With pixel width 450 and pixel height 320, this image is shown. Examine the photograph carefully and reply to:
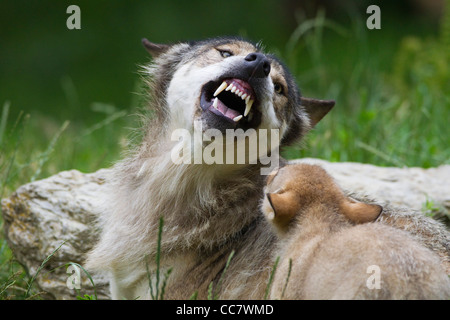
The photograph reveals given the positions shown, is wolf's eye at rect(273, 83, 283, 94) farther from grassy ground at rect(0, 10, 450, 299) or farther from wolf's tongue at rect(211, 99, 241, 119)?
grassy ground at rect(0, 10, 450, 299)

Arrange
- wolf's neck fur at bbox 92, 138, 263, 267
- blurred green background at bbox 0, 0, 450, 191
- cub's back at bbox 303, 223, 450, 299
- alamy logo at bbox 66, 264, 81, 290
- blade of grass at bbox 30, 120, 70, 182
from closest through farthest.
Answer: cub's back at bbox 303, 223, 450, 299 < wolf's neck fur at bbox 92, 138, 263, 267 < alamy logo at bbox 66, 264, 81, 290 < blade of grass at bbox 30, 120, 70, 182 < blurred green background at bbox 0, 0, 450, 191

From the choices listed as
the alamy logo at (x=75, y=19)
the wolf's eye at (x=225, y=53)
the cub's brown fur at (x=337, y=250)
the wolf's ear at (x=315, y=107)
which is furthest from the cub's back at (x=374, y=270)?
the alamy logo at (x=75, y=19)

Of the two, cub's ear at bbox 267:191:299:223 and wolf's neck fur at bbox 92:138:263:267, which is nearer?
cub's ear at bbox 267:191:299:223

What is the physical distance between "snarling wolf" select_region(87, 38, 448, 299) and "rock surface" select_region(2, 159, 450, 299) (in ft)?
1.90

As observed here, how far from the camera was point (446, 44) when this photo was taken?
25.2 feet

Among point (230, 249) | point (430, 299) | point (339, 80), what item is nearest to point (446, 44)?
point (339, 80)

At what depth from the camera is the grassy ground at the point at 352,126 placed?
Result: 20.5 feet

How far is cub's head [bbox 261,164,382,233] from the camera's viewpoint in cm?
364

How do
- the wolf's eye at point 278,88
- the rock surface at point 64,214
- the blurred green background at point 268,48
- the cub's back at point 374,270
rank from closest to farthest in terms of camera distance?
the cub's back at point 374,270 < the wolf's eye at point 278,88 < the rock surface at point 64,214 < the blurred green background at point 268,48

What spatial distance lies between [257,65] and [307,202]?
877 mm

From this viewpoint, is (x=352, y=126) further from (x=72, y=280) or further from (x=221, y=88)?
(x=72, y=280)

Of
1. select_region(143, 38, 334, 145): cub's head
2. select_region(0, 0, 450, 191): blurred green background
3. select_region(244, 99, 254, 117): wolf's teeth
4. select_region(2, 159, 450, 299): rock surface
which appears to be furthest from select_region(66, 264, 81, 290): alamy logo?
select_region(0, 0, 450, 191): blurred green background

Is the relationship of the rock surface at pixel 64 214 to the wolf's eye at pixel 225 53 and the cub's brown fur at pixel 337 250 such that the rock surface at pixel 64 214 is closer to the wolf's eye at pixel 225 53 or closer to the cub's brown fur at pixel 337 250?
the wolf's eye at pixel 225 53
